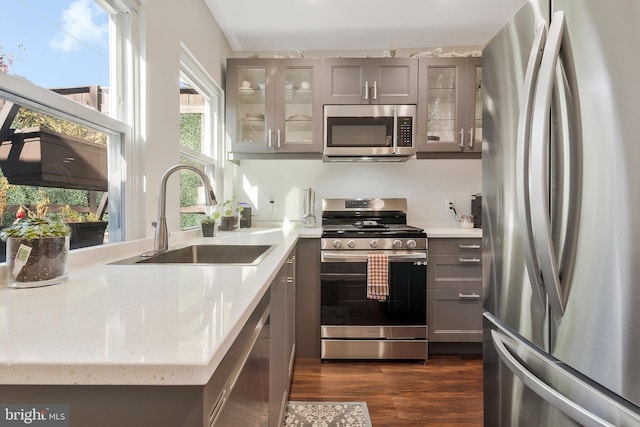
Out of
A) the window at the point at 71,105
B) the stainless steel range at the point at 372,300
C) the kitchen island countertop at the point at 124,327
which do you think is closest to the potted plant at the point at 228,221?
the stainless steel range at the point at 372,300

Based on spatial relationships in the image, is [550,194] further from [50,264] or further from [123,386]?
[50,264]

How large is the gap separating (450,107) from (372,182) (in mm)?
902

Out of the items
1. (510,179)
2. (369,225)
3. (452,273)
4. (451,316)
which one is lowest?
(451,316)

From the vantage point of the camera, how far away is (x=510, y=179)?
1028mm

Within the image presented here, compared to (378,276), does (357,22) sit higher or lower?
higher

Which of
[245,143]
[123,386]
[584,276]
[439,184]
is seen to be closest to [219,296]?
[123,386]

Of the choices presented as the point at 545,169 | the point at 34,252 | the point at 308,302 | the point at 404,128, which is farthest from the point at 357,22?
the point at 34,252

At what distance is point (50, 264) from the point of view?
917 millimetres

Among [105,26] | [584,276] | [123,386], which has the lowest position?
[123,386]

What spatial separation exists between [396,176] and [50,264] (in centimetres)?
267

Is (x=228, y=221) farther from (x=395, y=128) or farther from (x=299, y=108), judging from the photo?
(x=395, y=128)

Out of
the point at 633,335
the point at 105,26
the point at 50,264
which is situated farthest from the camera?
the point at 105,26

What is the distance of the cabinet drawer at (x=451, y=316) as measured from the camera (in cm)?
249

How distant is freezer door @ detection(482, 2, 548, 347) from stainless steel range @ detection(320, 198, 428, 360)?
1177mm
